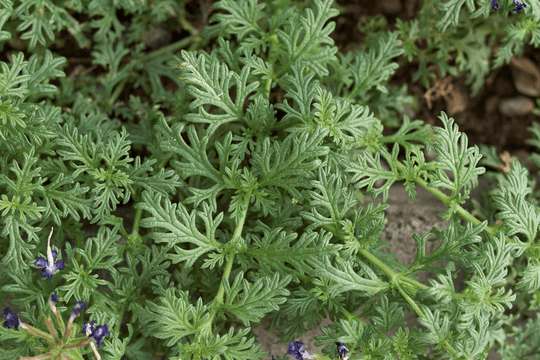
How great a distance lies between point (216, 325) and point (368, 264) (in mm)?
923

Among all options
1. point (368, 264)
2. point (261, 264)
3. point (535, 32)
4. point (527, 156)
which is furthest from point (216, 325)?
point (527, 156)

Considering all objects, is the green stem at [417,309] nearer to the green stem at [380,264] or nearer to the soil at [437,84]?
the green stem at [380,264]

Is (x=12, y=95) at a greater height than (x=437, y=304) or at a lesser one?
greater

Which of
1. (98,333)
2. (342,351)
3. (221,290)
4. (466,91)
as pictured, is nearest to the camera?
(98,333)

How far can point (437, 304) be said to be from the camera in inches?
106

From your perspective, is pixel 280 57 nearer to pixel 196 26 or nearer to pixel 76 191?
pixel 196 26

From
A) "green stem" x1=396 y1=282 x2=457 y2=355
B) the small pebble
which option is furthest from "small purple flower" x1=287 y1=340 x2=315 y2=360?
the small pebble

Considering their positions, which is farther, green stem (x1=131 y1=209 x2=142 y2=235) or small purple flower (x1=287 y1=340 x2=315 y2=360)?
green stem (x1=131 y1=209 x2=142 y2=235)

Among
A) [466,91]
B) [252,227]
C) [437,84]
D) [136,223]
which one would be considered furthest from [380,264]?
[466,91]

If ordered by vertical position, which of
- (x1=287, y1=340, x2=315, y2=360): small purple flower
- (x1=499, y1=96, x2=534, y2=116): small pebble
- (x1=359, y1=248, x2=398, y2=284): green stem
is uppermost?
(x1=359, y1=248, x2=398, y2=284): green stem

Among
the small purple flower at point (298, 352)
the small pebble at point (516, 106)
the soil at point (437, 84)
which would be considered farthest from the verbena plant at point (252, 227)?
the small pebble at point (516, 106)

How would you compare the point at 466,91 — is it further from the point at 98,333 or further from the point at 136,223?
the point at 98,333

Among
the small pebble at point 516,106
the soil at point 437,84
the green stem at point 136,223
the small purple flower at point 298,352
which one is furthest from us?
the small pebble at point 516,106

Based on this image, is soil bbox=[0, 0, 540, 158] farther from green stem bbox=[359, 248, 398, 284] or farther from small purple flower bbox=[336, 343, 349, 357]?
small purple flower bbox=[336, 343, 349, 357]
